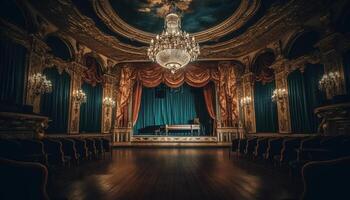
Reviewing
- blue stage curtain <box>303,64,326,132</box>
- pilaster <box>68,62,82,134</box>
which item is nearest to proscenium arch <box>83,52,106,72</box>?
pilaster <box>68,62,82,134</box>

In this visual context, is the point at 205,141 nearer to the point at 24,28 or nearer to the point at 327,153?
the point at 327,153

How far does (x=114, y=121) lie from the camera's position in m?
11.7

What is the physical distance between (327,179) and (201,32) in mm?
8926

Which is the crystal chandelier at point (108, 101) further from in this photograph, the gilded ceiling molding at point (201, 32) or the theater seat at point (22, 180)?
the theater seat at point (22, 180)

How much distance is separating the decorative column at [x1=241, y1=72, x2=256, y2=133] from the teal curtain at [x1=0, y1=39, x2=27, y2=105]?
36.2 feet

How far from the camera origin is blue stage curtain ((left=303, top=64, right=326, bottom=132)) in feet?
24.2

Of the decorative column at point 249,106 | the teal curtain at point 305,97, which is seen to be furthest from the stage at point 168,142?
the teal curtain at point 305,97

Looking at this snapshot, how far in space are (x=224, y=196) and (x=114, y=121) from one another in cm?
1017

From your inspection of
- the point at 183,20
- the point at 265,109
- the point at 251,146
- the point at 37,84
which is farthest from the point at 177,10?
the point at 265,109

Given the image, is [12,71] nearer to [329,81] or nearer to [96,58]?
[96,58]

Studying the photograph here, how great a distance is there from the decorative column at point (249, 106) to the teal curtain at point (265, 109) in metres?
0.22

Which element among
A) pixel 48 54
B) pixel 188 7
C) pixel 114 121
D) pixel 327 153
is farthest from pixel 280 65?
pixel 48 54

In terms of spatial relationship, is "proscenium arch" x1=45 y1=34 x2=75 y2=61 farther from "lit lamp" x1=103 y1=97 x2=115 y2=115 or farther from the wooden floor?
the wooden floor

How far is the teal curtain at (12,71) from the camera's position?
5.84 meters
